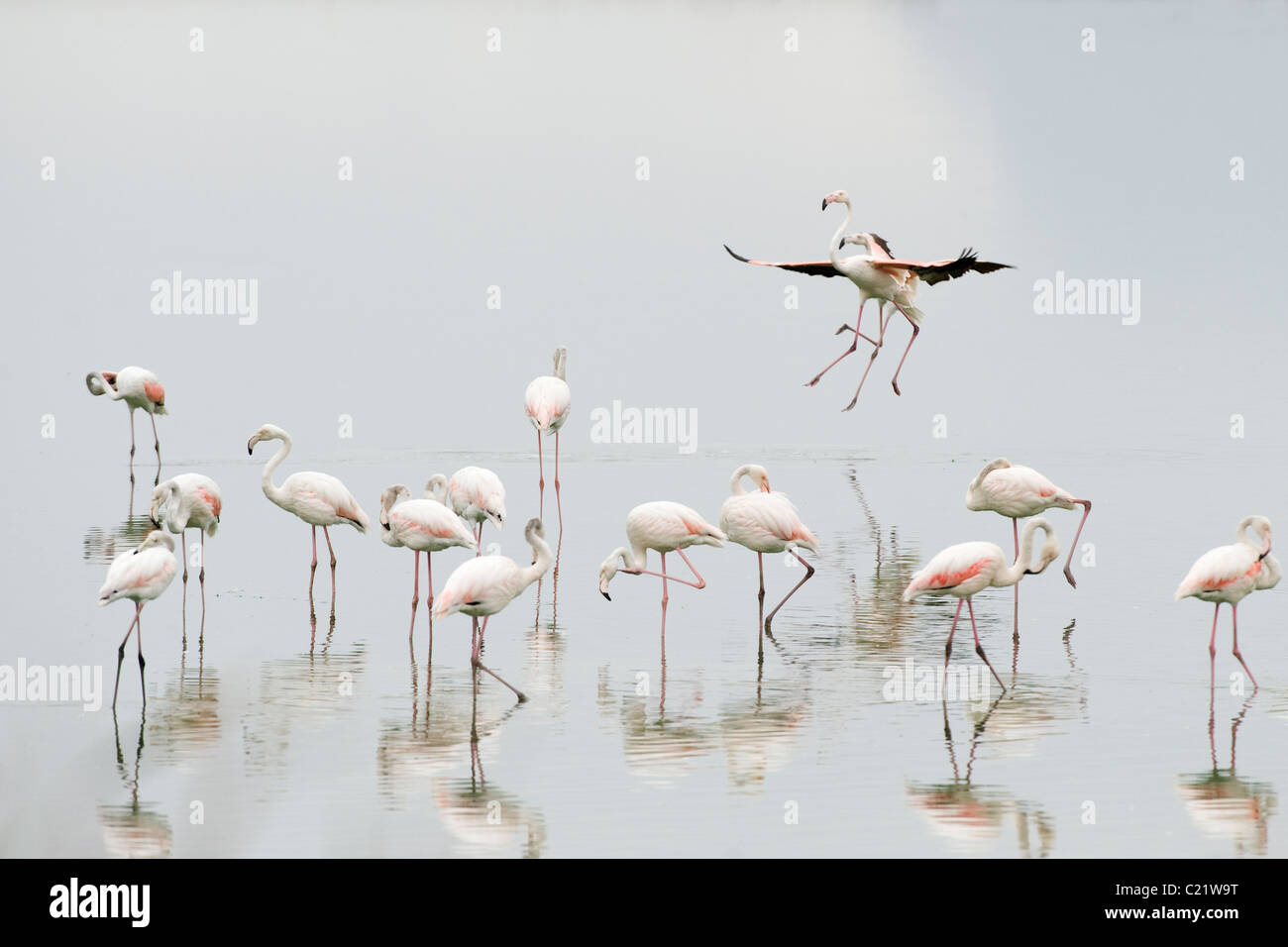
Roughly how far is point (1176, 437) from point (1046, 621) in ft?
32.5

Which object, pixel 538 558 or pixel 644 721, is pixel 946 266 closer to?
pixel 538 558

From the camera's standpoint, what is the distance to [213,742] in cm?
855

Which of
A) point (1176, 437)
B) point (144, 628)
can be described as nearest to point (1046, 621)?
point (144, 628)

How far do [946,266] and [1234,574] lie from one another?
6991mm

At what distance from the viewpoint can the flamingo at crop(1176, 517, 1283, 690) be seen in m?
9.41

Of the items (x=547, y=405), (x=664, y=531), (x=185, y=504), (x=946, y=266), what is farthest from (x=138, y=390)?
(x=664, y=531)

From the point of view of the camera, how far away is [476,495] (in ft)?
38.9

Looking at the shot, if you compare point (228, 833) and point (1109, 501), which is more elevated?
point (1109, 501)

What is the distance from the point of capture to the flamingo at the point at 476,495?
11.8m

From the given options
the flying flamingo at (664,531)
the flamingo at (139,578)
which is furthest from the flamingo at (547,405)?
the flamingo at (139,578)

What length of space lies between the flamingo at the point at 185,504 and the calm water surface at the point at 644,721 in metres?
0.61

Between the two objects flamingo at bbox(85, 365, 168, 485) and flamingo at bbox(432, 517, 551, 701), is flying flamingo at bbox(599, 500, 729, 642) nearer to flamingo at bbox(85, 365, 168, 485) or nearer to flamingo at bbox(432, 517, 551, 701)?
flamingo at bbox(432, 517, 551, 701)

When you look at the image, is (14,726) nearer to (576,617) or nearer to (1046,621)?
(576,617)
